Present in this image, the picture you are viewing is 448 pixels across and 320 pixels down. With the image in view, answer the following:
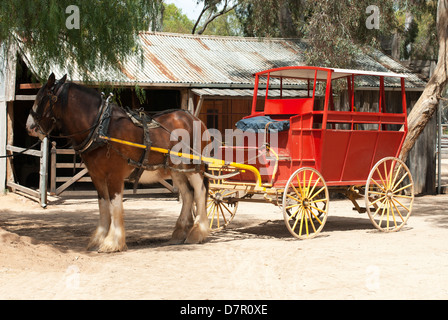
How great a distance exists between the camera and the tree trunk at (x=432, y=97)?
1306 centimetres

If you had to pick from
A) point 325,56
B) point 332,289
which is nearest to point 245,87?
point 325,56

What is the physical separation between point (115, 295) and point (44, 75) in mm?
4388

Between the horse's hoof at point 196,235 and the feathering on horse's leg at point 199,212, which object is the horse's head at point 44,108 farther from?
the horse's hoof at point 196,235

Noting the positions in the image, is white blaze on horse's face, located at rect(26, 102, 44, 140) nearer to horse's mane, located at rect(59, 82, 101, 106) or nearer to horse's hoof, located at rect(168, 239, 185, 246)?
horse's mane, located at rect(59, 82, 101, 106)

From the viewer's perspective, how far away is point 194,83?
14.2 meters

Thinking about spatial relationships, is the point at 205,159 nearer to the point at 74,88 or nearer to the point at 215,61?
the point at 74,88

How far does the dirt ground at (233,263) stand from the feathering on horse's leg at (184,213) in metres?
0.27

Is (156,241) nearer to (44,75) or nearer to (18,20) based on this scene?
(44,75)

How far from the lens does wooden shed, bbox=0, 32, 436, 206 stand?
14.2m

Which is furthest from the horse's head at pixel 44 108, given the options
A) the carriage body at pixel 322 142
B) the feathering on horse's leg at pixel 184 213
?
the carriage body at pixel 322 142

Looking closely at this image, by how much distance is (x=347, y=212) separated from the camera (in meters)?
12.5

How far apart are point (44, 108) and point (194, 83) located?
686 centimetres

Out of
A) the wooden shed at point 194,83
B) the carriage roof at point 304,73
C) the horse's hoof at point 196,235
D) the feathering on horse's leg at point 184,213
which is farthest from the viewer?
the wooden shed at point 194,83

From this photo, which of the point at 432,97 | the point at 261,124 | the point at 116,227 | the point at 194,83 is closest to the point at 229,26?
the point at 194,83
